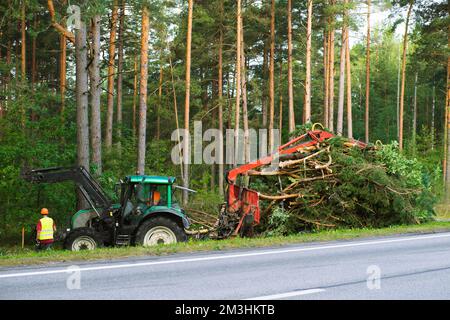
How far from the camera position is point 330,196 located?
645 inches

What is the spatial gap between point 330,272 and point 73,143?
48.9 feet

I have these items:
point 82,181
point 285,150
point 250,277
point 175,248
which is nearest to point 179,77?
point 285,150

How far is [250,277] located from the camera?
782 cm

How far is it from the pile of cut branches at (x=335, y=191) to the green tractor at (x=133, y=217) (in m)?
3.41

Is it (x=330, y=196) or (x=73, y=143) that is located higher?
(x=73, y=143)

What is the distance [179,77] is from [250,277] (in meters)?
Result: 37.5

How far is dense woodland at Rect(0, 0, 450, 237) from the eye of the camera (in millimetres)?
19609

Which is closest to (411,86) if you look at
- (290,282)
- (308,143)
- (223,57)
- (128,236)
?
(223,57)

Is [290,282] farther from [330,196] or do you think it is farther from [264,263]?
[330,196]

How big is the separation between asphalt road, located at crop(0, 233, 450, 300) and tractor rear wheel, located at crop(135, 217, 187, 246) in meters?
2.84

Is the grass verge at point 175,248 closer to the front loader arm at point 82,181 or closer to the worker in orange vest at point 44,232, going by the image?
the worker in orange vest at point 44,232

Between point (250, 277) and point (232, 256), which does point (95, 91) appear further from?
point (250, 277)

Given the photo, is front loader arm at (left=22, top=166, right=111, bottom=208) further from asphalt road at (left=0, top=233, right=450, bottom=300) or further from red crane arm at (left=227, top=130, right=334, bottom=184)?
asphalt road at (left=0, top=233, right=450, bottom=300)

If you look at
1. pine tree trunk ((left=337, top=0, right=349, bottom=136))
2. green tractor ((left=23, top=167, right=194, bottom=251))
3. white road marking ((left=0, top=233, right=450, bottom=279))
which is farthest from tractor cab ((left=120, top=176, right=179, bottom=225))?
pine tree trunk ((left=337, top=0, right=349, bottom=136))
